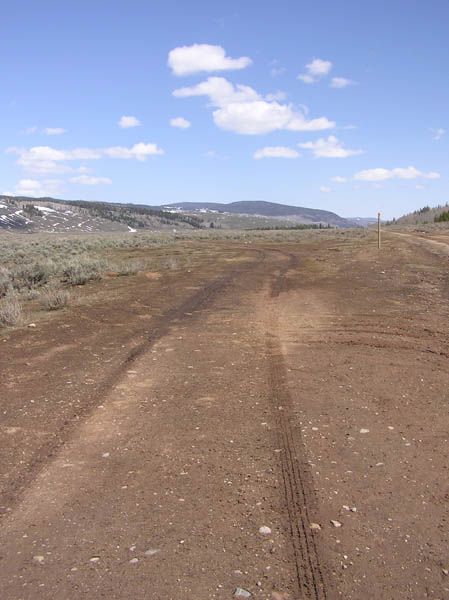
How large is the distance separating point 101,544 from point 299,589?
146 centimetres

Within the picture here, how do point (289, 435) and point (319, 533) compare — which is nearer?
point (319, 533)

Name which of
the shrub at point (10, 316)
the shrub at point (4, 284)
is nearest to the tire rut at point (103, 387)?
the shrub at point (10, 316)

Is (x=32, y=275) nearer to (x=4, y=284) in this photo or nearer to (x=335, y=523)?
(x=4, y=284)

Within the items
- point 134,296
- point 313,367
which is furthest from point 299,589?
point 134,296

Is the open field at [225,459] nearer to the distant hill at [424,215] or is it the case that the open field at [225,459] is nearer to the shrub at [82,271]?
the shrub at [82,271]

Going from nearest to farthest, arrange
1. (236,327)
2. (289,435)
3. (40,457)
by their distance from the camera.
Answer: (40,457) < (289,435) < (236,327)

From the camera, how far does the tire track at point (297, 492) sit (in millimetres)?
3588

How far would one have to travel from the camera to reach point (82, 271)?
60.4ft

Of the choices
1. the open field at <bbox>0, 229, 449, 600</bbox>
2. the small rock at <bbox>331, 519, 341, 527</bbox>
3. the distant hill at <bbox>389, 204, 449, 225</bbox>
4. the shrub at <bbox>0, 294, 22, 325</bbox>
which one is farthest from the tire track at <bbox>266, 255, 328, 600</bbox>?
the distant hill at <bbox>389, 204, 449, 225</bbox>

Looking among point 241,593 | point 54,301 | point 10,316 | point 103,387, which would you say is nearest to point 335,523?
point 241,593

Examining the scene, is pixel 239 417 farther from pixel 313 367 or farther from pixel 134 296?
pixel 134 296

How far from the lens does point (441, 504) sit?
14.7ft

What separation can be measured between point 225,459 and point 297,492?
2.91ft

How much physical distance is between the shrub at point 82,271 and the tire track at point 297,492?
11.3 metres
